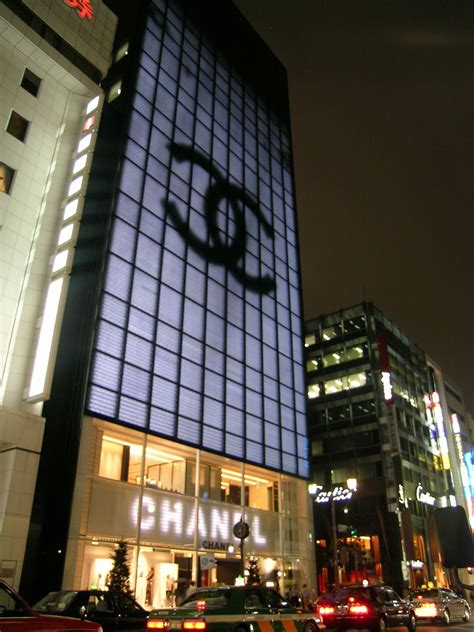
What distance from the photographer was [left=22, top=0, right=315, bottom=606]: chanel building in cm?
2495

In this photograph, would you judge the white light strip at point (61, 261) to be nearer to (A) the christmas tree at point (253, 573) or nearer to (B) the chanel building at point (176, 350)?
(B) the chanel building at point (176, 350)

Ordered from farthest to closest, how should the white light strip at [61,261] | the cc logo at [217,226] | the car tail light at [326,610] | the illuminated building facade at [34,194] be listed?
the cc logo at [217,226] < the white light strip at [61,261] < the illuminated building facade at [34,194] < the car tail light at [326,610]

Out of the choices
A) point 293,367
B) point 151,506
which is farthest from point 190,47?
point 151,506

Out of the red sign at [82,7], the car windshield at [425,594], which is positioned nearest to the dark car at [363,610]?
the car windshield at [425,594]

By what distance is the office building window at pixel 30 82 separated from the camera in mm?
29125

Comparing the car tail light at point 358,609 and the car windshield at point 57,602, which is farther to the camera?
the car tail light at point 358,609

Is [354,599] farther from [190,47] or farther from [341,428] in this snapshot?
[341,428]

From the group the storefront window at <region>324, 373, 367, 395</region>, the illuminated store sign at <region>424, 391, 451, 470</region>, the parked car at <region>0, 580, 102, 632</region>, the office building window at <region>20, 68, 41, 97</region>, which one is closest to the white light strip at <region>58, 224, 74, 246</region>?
the office building window at <region>20, 68, 41, 97</region>

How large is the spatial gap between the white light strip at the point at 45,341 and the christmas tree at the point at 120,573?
26.0 ft

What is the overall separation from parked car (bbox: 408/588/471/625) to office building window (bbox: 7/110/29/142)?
95.6 ft

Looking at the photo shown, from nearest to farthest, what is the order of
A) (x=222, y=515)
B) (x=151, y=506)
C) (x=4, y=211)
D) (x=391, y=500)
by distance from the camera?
1. (x=4, y=211)
2. (x=151, y=506)
3. (x=222, y=515)
4. (x=391, y=500)

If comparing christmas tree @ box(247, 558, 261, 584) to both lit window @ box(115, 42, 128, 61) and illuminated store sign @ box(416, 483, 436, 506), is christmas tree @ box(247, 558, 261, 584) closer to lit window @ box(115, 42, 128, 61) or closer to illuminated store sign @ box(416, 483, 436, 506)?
lit window @ box(115, 42, 128, 61)

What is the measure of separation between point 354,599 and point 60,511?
1255 centimetres

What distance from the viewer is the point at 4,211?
25.8 meters
